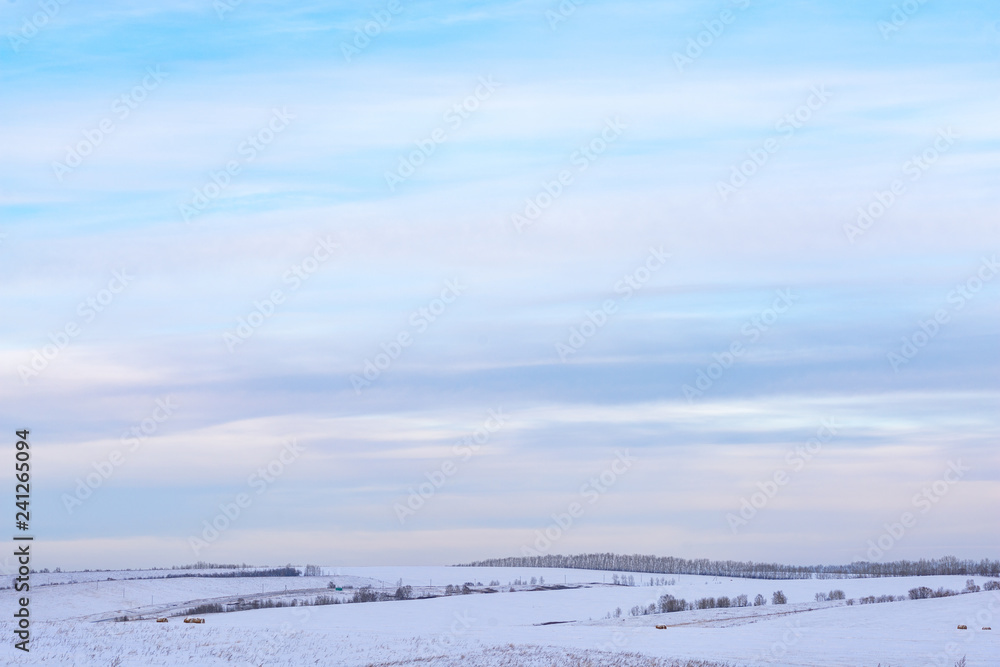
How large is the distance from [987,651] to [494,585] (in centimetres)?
12060

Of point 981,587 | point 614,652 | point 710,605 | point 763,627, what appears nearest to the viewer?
→ point 614,652

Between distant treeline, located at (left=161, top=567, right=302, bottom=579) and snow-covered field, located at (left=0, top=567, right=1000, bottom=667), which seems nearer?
snow-covered field, located at (left=0, top=567, right=1000, bottom=667)

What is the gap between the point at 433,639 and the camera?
60.4m

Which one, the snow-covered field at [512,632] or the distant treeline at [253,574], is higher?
the distant treeline at [253,574]

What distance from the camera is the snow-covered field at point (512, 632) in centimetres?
4947

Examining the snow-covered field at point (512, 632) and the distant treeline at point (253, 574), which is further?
the distant treeline at point (253, 574)

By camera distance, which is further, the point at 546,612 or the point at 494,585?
the point at 494,585

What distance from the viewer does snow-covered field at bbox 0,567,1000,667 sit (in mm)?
49469

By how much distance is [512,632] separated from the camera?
7012cm

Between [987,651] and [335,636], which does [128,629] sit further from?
[987,651]

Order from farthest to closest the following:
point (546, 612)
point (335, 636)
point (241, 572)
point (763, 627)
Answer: point (241, 572) → point (546, 612) → point (763, 627) → point (335, 636)

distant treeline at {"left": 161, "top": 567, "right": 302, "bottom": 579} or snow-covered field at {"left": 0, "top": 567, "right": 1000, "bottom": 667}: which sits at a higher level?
distant treeline at {"left": 161, "top": 567, "right": 302, "bottom": 579}

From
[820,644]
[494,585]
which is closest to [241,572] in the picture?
[494,585]

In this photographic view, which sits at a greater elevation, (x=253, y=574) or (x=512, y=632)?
(x=253, y=574)
